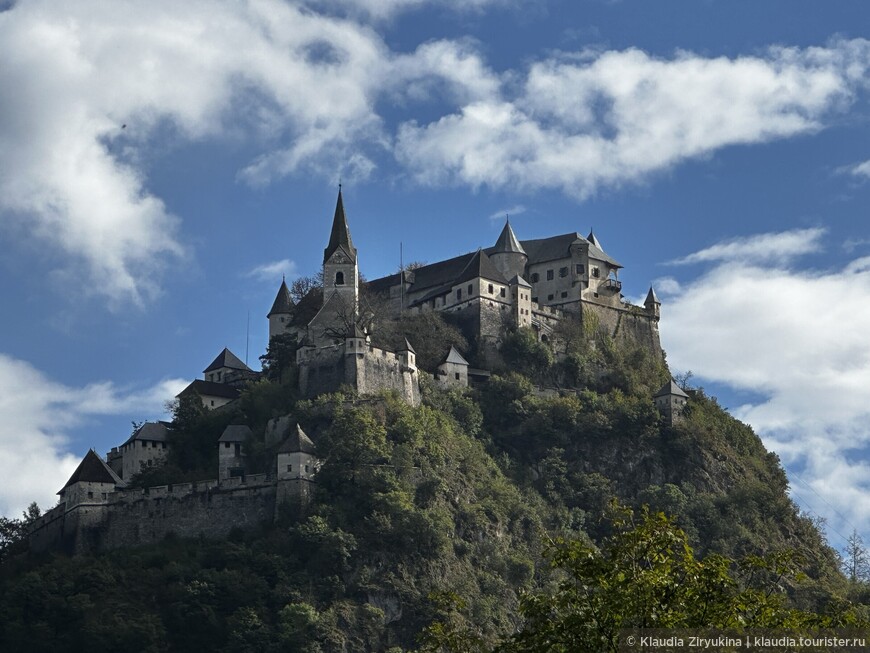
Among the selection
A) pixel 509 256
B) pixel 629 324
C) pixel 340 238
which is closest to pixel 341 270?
pixel 340 238

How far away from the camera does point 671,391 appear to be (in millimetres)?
93625

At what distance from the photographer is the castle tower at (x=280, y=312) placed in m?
104

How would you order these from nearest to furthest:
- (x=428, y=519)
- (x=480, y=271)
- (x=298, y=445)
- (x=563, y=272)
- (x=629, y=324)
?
A: (x=428, y=519) → (x=298, y=445) → (x=480, y=271) → (x=563, y=272) → (x=629, y=324)

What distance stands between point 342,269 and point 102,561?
24.6m

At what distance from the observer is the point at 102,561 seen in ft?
257

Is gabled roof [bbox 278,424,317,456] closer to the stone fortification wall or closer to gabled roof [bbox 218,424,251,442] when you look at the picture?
the stone fortification wall

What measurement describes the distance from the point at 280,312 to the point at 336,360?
65.2 ft

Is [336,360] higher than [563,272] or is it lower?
lower

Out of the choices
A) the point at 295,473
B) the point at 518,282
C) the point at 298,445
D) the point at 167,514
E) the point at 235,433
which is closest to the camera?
the point at 295,473

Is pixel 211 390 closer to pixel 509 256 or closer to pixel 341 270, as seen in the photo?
pixel 341 270

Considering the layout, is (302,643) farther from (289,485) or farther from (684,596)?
(684,596)

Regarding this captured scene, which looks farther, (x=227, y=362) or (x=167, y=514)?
(x=227, y=362)

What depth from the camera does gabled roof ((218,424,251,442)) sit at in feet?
276

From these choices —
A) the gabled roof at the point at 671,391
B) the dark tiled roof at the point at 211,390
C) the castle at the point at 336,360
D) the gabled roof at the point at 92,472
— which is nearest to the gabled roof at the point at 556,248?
the castle at the point at 336,360
